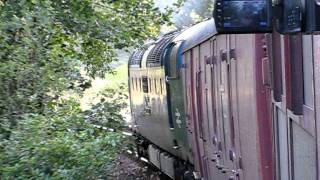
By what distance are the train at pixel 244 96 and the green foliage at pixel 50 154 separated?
1266mm

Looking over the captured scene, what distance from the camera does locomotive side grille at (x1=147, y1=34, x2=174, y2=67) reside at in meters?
11.9

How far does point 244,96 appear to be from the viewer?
4.81 meters

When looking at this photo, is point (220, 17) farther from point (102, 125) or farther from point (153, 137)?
point (153, 137)

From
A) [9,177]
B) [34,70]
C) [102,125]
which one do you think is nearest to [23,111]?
[34,70]

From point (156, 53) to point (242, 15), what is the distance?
10186 mm

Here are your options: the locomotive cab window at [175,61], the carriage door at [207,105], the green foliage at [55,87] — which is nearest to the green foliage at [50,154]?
the green foliage at [55,87]

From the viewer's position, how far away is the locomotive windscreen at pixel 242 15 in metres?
2.09

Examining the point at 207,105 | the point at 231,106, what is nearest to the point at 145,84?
the point at 207,105

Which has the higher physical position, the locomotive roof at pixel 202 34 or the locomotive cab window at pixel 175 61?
the locomotive roof at pixel 202 34

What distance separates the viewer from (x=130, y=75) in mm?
17078

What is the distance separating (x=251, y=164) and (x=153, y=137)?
9.29m

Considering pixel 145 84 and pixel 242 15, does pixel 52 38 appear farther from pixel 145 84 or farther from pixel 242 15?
pixel 242 15

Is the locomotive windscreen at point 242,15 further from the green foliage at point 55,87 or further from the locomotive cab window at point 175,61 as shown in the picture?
the locomotive cab window at point 175,61

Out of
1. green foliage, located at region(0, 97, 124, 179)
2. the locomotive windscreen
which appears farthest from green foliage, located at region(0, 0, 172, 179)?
the locomotive windscreen
